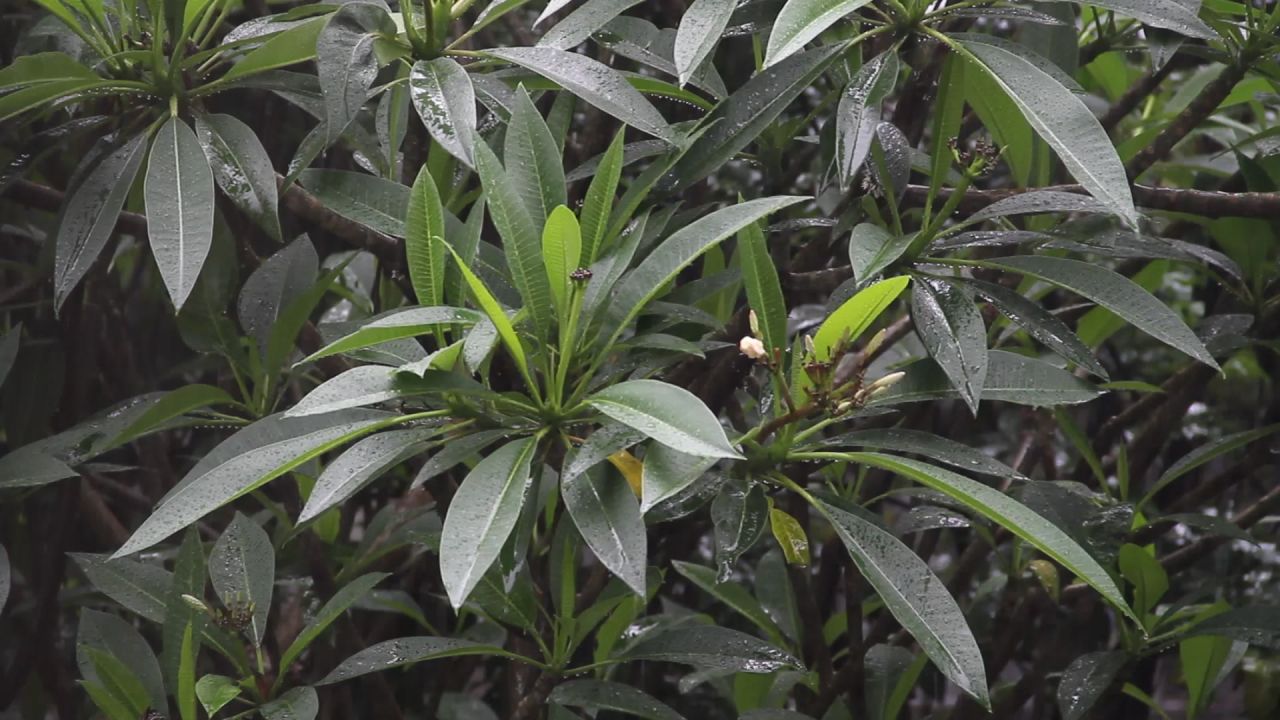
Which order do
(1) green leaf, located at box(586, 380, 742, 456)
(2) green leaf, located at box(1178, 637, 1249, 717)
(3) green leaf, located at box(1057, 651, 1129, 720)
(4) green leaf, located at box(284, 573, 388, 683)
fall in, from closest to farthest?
(1) green leaf, located at box(586, 380, 742, 456) → (4) green leaf, located at box(284, 573, 388, 683) → (3) green leaf, located at box(1057, 651, 1129, 720) → (2) green leaf, located at box(1178, 637, 1249, 717)

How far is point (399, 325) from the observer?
72cm

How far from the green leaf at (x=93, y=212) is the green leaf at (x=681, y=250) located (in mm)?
419

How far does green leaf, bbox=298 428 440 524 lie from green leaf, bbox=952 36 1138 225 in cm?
43

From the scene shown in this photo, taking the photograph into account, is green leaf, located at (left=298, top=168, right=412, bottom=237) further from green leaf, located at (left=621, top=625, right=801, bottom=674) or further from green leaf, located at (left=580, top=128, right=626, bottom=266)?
green leaf, located at (left=621, top=625, right=801, bottom=674)

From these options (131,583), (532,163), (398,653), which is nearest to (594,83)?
(532,163)

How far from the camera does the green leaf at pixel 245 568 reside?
1.00 metres

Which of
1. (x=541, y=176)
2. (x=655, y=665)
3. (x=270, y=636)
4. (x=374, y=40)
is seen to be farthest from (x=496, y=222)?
(x=655, y=665)

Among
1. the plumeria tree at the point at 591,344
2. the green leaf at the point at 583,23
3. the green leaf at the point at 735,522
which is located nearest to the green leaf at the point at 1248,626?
the plumeria tree at the point at 591,344

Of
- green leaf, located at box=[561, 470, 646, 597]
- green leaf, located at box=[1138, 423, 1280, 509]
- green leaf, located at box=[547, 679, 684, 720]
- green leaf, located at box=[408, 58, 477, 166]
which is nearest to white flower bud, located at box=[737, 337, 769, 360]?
green leaf, located at box=[561, 470, 646, 597]

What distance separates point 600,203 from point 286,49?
0.27 m

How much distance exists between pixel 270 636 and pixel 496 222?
0.79 metres

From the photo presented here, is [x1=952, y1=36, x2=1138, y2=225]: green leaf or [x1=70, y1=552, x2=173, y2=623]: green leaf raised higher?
[x1=952, y1=36, x2=1138, y2=225]: green leaf

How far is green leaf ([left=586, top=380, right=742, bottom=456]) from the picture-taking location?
2.08 feet

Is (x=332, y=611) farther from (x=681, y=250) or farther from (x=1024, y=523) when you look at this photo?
(x=1024, y=523)
